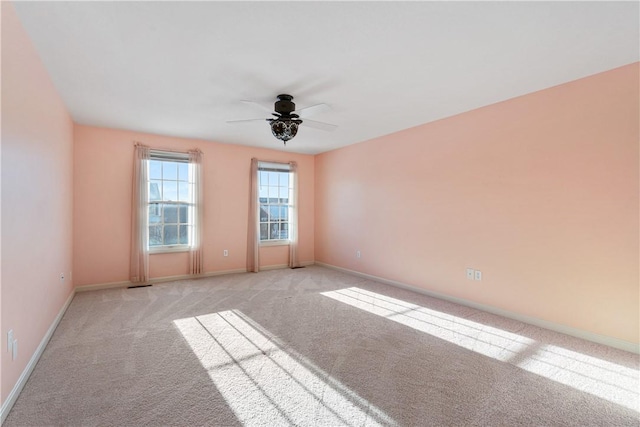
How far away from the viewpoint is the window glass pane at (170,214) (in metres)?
5.30

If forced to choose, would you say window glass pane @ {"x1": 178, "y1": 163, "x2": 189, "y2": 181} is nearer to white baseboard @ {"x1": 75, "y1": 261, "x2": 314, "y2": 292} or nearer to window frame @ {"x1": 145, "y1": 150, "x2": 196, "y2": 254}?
window frame @ {"x1": 145, "y1": 150, "x2": 196, "y2": 254}

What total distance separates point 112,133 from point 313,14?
14.1ft

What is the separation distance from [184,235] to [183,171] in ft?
3.83

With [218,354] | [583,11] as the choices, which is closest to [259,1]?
[583,11]

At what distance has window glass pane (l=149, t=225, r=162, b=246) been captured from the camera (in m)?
5.18

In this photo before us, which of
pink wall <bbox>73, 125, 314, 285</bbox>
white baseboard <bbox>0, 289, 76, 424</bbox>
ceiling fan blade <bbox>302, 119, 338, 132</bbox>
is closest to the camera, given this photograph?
white baseboard <bbox>0, 289, 76, 424</bbox>

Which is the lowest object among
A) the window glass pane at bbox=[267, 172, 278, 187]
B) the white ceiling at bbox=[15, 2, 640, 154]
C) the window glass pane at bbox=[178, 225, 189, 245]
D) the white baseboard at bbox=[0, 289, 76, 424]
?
the white baseboard at bbox=[0, 289, 76, 424]

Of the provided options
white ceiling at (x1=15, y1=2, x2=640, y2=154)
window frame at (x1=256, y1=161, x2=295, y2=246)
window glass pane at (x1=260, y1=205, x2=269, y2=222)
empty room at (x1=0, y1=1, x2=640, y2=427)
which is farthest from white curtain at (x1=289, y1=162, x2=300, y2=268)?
white ceiling at (x1=15, y1=2, x2=640, y2=154)

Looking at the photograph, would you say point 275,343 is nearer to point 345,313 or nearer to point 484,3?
point 345,313

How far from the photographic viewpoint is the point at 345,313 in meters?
3.65

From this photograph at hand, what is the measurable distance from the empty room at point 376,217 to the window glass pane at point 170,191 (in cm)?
4

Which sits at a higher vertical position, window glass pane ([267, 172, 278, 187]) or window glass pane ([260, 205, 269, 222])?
window glass pane ([267, 172, 278, 187])

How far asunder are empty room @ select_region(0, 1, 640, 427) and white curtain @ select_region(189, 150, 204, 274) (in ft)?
1.03

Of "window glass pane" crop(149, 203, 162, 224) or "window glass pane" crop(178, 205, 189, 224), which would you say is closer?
"window glass pane" crop(149, 203, 162, 224)
